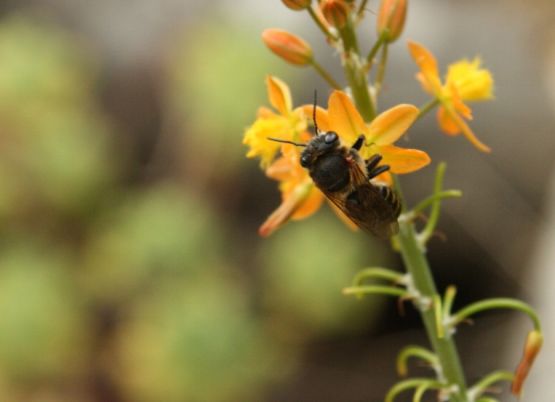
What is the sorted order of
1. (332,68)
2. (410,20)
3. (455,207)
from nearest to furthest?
1. (455,207)
2. (332,68)
3. (410,20)

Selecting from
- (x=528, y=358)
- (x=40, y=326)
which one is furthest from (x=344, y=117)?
(x=40, y=326)

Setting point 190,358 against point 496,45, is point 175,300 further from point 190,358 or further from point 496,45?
point 496,45

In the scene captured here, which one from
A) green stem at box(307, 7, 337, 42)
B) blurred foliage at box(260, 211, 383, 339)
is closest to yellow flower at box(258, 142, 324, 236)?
green stem at box(307, 7, 337, 42)

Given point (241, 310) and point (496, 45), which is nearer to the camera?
point (241, 310)

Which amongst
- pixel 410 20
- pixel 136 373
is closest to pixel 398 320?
pixel 136 373

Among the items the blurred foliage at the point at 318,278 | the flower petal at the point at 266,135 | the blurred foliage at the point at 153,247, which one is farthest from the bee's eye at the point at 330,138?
the blurred foliage at the point at 153,247

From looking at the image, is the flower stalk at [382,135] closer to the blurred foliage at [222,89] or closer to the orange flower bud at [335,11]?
the orange flower bud at [335,11]
